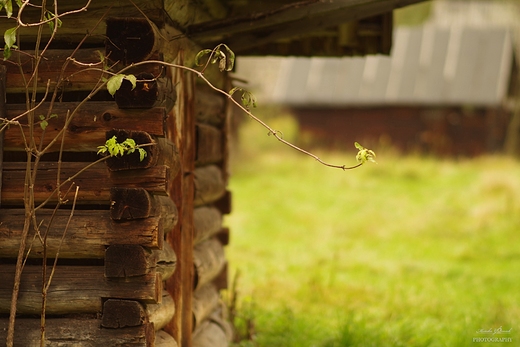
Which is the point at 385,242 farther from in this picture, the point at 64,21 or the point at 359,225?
the point at 64,21

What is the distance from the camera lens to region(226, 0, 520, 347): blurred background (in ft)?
23.5

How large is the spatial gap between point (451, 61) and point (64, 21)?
70.6ft

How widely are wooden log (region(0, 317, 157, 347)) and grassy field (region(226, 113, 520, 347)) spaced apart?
2.31 meters

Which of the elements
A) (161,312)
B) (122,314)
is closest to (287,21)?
(161,312)

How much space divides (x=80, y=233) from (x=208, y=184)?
195 cm

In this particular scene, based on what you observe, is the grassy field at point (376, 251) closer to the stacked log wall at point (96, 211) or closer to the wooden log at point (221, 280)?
the wooden log at point (221, 280)

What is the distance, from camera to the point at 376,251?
439 inches

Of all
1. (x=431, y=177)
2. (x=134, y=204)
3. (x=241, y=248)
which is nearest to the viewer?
(x=134, y=204)

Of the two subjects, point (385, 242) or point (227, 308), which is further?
point (385, 242)

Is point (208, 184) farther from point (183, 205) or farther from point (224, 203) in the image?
point (183, 205)

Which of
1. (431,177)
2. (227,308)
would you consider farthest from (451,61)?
(227,308)

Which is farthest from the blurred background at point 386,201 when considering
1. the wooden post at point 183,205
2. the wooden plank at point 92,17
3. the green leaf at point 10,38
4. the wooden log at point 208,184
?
the green leaf at point 10,38

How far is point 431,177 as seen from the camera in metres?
17.0

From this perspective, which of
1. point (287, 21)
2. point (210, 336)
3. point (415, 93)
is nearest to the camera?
point (287, 21)
